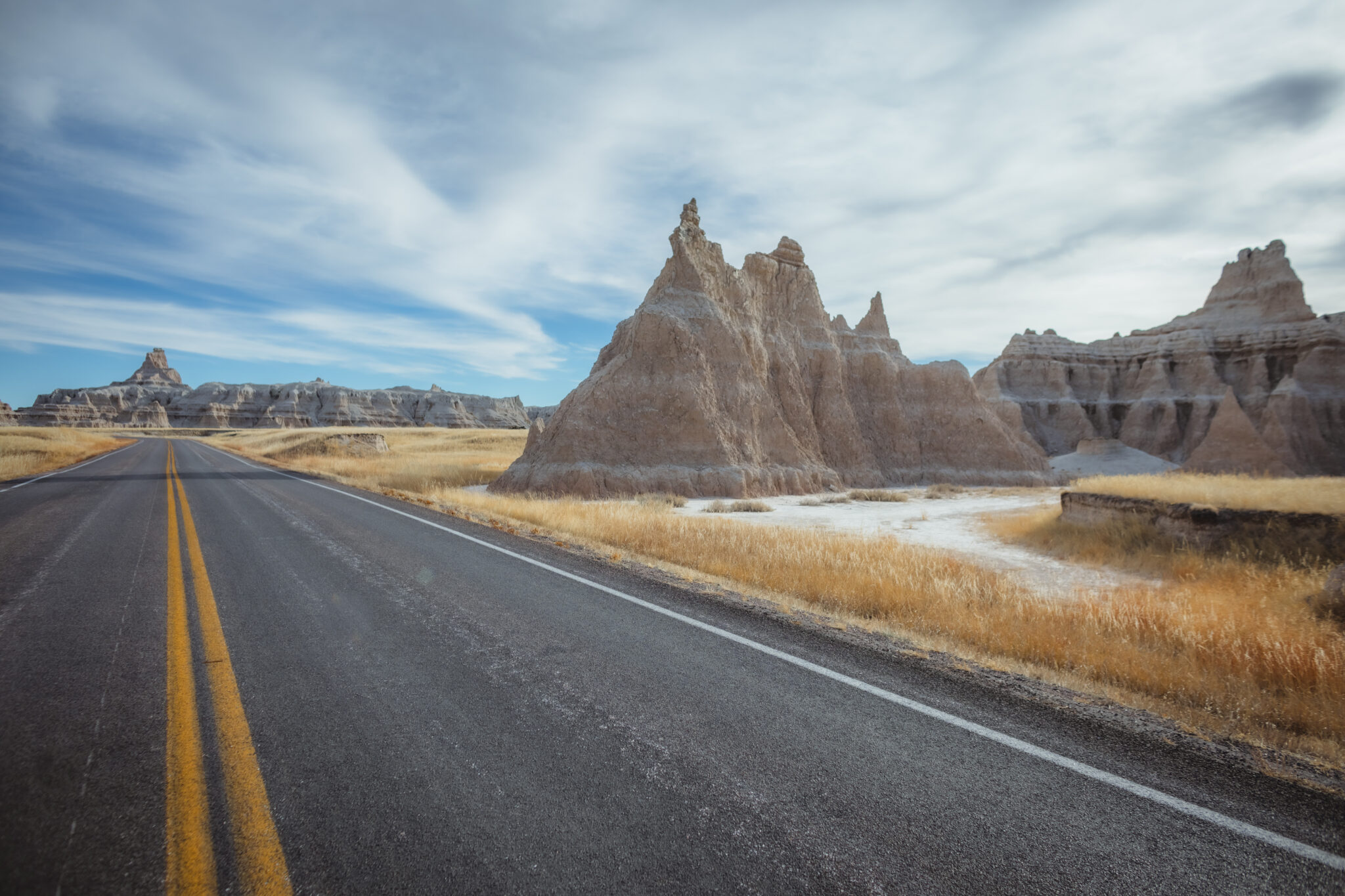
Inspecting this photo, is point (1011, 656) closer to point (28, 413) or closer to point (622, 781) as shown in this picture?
point (622, 781)

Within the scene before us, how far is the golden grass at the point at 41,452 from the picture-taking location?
76.3ft

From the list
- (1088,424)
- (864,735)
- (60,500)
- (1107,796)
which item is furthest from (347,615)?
(1088,424)

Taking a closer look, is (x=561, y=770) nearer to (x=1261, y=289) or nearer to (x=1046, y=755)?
(x=1046, y=755)

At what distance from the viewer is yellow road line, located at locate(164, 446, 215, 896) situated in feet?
7.52

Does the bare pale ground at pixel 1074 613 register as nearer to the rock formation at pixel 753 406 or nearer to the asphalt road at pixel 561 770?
the asphalt road at pixel 561 770

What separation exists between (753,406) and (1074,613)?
22.0 meters

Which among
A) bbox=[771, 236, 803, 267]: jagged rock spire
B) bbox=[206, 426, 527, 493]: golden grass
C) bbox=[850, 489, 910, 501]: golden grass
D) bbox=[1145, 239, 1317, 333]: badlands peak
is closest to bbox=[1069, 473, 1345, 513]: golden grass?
bbox=[850, 489, 910, 501]: golden grass

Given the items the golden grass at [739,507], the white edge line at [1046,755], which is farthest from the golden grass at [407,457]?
the white edge line at [1046,755]

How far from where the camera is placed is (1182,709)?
4.25 metres

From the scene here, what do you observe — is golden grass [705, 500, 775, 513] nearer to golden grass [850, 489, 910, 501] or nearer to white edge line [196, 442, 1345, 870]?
golden grass [850, 489, 910, 501]

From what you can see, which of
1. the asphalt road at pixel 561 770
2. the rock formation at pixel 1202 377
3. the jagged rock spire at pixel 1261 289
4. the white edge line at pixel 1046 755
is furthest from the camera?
the jagged rock spire at pixel 1261 289

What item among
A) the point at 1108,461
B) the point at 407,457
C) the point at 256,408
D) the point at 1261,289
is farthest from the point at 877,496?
the point at 256,408

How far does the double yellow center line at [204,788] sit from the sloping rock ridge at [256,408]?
131 metres

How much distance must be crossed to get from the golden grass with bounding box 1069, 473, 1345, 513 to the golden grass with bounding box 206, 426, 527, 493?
69.7ft
